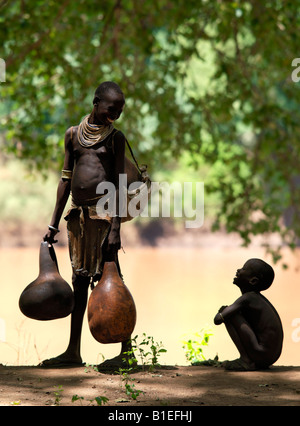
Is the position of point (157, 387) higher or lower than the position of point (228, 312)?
lower

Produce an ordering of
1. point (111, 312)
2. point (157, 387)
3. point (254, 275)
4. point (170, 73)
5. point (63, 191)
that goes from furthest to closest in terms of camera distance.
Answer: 1. point (170, 73)
2. point (63, 191)
3. point (254, 275)
4. point (111, 312)
5. point (157, 387)

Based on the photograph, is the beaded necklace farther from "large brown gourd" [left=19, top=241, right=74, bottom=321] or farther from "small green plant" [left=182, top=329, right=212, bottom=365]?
"small green plant" [left=182, top=329, right=212, bottom=365]

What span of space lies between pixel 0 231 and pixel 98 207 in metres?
25.9

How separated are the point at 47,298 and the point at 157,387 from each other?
933mm

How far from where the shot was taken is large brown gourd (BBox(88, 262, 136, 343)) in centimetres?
446

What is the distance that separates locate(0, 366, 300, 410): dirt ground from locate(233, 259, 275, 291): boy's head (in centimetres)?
60

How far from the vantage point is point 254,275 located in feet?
15.7

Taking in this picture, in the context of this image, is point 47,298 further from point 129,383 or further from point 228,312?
point 228,312

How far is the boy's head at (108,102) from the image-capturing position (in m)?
4.68

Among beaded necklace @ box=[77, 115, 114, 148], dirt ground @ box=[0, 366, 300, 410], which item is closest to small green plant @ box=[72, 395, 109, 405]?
dirt ground @ box=[0, 366, 300, 410]

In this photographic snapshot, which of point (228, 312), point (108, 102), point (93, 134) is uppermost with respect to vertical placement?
point (108, 102)

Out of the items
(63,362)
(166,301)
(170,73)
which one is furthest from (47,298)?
(166,301)
